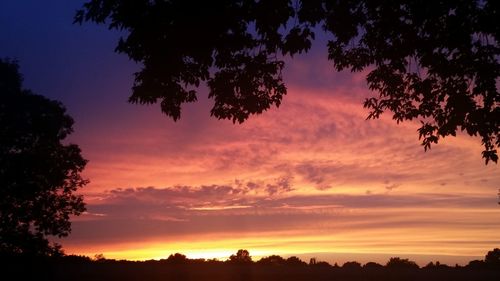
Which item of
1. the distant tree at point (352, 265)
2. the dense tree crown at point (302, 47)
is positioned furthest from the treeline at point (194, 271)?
the dense tree crown at point (302, 47)

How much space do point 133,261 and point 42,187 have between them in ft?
20.1

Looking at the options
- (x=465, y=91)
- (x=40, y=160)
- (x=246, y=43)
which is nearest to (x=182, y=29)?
(x=246, y=43)

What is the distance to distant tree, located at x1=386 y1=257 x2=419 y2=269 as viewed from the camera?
1196 inches

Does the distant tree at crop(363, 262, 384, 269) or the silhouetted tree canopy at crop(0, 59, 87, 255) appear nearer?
the silhouetted tree canopy at crop(0, 59, 87, 255)

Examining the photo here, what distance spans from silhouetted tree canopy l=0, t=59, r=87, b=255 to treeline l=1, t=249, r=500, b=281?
4.73ft

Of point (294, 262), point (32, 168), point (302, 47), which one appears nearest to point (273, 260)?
point (294, 262)

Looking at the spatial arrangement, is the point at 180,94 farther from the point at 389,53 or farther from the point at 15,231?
the point at 15,231

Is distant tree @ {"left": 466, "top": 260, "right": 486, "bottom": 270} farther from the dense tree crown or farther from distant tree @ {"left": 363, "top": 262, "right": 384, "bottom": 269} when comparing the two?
the dense tree crown

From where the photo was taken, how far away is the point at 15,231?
25062 millimetres

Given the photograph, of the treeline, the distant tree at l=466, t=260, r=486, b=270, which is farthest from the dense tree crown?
the distant tree at l=466, t=260, r=486, b=270

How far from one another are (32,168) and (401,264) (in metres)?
22.5

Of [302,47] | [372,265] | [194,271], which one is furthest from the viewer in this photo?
[372,265]

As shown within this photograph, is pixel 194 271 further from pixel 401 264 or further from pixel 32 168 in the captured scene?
pixel 401 264

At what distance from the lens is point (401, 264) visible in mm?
32344
